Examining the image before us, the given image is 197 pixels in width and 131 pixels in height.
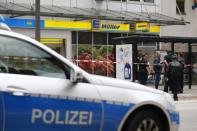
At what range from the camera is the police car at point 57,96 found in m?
5.57

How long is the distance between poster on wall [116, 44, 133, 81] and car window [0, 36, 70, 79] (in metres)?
16.0

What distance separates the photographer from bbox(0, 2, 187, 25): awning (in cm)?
2836

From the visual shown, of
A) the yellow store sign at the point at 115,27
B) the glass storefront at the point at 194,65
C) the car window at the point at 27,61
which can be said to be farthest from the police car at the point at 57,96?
the yellow store sign at the point at 115,27

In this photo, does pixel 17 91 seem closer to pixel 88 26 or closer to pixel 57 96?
pixel 57 96

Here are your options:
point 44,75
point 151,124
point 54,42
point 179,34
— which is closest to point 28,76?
point 44,75

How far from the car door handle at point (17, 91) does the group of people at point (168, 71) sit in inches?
542

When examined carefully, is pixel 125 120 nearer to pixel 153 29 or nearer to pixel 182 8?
pixel 153 29

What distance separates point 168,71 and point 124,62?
3.07 metres

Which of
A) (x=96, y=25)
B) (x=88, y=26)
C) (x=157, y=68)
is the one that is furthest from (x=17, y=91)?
(x=96, y=25)

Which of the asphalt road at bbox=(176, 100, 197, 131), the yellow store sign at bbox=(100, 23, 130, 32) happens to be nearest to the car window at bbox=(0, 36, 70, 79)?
the asphalt road at bbox=(176, 100, 197, 131)

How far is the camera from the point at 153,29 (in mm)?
36406

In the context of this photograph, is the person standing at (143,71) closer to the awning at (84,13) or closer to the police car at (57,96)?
the awning at (84,13)

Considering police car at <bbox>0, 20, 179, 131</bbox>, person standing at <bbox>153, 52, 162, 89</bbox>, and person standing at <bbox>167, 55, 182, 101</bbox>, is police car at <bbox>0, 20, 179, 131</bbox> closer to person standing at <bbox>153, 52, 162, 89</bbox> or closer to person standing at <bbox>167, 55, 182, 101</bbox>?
person standing at <bbox>167, 55, 182, 101</bbox>

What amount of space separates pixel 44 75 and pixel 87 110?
0.61 metres
